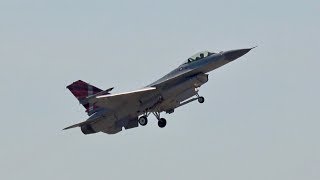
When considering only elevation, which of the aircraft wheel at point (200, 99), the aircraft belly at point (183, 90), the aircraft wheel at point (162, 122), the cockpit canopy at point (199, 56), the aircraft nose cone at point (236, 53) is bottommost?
the aircraft wheel at point (200, 99)

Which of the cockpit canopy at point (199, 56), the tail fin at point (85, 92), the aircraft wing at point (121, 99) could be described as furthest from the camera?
the tail fin at point (85, 92)

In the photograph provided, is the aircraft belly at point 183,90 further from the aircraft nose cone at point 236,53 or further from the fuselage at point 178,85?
the aircraft nose cone at point 236,53

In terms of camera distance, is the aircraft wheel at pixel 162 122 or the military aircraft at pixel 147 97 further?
the aircraft wheel at pixel 162 122

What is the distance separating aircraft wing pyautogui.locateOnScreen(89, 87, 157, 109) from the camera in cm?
8462

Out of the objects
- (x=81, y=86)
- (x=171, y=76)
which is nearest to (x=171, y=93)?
(x=171, y=76)

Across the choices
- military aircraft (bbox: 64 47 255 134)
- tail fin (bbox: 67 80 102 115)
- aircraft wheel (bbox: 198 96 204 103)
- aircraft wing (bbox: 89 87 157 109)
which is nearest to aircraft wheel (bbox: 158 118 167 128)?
military aircraft (bbox: 64 47 255 134)

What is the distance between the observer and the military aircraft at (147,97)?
83.8 m

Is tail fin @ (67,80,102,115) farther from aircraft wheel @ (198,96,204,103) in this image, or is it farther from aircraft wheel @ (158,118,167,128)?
aircraft wheel @ (198,96,204,103)

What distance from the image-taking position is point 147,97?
85250 millimetres

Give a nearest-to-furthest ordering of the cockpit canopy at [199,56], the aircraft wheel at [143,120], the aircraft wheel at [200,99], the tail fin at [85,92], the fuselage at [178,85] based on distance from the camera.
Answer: the aircraft wheel at [200,99], the fuselage at [178,85], the cockpit canopy at [199,56], the aircraft wheel at [143,120], the tail fin at [85,92]

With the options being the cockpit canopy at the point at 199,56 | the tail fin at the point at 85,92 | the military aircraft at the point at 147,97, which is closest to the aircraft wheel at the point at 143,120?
the military aircraft at the point at 147,97

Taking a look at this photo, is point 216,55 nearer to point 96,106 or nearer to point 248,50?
point 248,50

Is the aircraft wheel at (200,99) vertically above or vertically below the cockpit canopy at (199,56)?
below

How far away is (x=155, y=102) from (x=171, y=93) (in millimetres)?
1314
